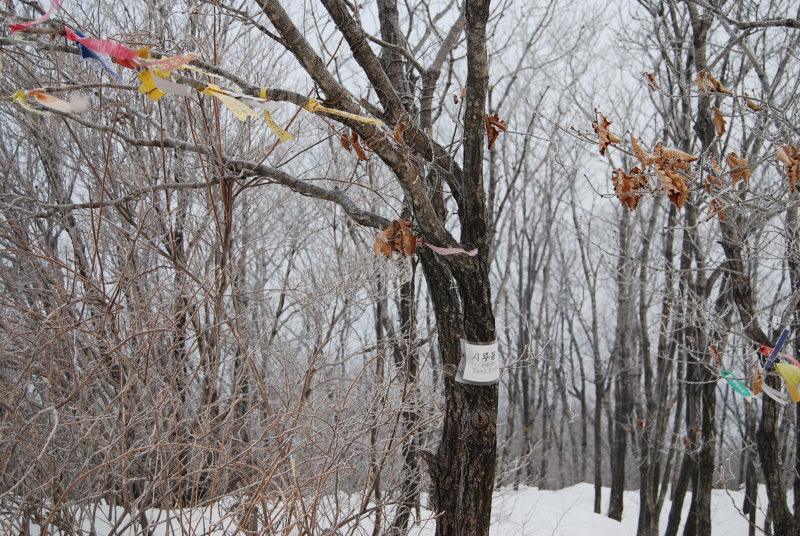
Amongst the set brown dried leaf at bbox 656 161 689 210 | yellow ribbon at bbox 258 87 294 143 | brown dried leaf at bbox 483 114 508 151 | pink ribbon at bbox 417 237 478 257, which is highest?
brown dried leaf at bbox 483 114 508 151

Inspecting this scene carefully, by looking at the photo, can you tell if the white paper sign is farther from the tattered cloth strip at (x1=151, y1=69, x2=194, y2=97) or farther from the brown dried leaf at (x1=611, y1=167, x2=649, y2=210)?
the tattered cloth strip at (x1=151, y1=69, x2=194, y2=97)

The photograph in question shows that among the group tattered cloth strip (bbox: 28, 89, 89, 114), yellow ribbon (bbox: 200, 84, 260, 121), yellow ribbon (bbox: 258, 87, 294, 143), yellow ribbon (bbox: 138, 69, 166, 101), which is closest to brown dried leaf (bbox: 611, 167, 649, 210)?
yellow ribbon (bbox: 258, 87, 294, 143)

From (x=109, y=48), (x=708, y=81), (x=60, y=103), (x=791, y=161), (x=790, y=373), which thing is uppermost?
(x=708, y=81)

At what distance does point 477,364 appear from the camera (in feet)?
9.09

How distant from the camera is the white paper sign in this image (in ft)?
9.08

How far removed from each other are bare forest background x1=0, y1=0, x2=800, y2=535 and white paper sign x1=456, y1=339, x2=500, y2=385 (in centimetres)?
13

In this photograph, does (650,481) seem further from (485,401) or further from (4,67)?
(4,67)

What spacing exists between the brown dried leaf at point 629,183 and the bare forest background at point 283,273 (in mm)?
68

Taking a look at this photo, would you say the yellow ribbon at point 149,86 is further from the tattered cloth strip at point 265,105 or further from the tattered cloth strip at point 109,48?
the tattered cloth strip at point 265,105

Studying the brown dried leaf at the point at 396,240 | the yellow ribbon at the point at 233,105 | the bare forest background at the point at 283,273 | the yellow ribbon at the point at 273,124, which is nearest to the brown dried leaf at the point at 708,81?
the bare forest background at the point at 283,273

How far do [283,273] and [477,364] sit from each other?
26.5 feet

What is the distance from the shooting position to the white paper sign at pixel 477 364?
9.08 ft

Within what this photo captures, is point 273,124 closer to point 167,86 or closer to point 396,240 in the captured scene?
point 167,86

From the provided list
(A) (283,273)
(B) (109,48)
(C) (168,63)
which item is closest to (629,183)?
(C) (168,63)
